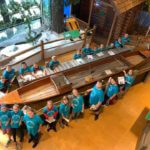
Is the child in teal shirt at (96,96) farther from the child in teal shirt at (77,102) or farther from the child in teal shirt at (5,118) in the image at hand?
the child in teal shirt at (5,118)

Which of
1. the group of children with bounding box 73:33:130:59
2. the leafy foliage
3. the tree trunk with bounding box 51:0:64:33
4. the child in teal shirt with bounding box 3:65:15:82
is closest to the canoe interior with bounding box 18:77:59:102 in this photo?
the child in teal shirt with bounding box 3:65:15:82

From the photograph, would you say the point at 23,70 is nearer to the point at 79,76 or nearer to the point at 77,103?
the point at 79,76

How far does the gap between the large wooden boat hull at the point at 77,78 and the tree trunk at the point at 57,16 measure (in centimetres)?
302

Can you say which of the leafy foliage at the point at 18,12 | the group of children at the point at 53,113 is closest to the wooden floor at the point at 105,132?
the group of children at the point at 53,113

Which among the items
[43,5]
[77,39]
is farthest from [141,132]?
[43,5]

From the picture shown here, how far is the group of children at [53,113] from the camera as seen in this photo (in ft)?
13.8

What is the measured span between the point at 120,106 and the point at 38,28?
16.9ft

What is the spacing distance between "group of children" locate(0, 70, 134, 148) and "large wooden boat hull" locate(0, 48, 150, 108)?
37 centimetres

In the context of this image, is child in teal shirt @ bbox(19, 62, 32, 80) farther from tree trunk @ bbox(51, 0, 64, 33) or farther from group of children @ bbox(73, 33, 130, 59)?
tree trunk @ bbox(51, 0, 64, 33)

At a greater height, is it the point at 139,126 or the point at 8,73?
the point at 8,73

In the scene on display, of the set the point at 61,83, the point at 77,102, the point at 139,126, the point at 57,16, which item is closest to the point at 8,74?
the point at 61,83

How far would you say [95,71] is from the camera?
20.1 feet

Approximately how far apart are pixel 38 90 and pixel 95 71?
197 centimetres

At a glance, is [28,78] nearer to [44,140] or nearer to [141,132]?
[44,140]
